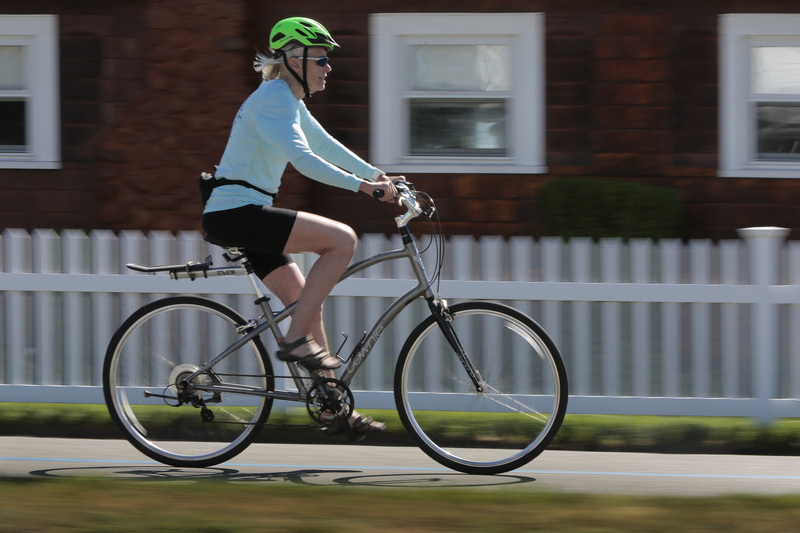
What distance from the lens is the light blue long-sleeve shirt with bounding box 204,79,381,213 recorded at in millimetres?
4676

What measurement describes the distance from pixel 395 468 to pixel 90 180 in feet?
16.9

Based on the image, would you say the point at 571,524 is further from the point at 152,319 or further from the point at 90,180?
the point at 90,180

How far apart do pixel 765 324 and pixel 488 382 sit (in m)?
2.19

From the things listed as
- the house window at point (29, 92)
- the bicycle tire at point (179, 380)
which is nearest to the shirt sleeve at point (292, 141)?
the bicycle tire at point (179, 380)

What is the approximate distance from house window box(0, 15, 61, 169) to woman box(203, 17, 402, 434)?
16.5ft

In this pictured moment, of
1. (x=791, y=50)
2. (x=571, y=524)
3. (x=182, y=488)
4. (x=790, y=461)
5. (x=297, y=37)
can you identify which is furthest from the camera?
(x=791, y=50)

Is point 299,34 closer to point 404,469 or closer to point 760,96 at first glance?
point 404,469

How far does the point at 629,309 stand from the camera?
260 inches

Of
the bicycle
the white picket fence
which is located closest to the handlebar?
the bicycle

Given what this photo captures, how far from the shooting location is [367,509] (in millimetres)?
4109

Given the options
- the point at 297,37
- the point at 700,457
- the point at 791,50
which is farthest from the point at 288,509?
the point at 791,50

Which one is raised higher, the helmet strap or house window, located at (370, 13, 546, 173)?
house window, located at (370, 13, 546, 173)

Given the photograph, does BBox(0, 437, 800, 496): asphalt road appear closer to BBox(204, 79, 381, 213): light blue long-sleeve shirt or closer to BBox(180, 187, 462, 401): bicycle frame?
BBox(180, 187, 462, 401): bicycle frame

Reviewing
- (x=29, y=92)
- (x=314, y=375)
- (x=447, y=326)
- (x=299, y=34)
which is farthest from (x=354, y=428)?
(x=29, y=92)
